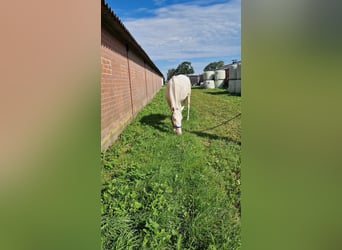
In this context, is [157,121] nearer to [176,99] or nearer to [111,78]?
[176,99]

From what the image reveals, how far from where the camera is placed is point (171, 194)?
7.55 feet

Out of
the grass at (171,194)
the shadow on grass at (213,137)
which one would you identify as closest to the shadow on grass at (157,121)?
the shadow on grass at (213,137)

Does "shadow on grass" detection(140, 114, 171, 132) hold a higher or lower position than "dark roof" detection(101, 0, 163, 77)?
lower

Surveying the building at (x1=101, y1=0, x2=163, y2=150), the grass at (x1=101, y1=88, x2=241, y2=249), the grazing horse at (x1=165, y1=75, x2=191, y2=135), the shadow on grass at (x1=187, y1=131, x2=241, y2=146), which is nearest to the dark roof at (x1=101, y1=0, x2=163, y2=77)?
the building at (x1=101, y1=0, x2=163, y2=150)

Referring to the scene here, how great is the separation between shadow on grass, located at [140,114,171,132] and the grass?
1.04 metres

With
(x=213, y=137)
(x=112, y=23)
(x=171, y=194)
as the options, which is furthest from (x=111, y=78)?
(x=171, y=194)

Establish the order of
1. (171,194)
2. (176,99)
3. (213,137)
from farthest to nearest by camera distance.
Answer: (176,99) → (213,137) → (171,194)

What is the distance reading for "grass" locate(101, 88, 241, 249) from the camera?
1.68 meters

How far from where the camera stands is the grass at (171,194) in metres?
1.68

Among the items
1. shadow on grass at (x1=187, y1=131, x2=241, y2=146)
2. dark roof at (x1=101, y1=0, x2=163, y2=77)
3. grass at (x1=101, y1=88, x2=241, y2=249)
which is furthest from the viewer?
shadow on grass at (x1=187, y1=131, x2=241, y2=146)

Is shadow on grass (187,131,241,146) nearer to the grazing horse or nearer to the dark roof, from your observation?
the grazing horse

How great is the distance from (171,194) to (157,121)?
402cm
